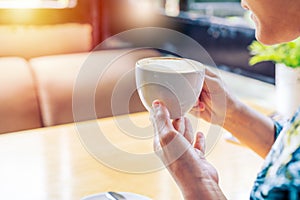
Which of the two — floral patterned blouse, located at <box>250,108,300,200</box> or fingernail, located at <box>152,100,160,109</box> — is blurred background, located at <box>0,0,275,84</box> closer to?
fingernail, located at <box>152,100,160,109</box>

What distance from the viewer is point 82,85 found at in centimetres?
186

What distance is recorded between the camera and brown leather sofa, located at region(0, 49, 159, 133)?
66.7 inches

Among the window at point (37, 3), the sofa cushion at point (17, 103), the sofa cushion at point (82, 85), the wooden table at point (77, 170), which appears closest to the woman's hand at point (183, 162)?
the wooden table at point (77, 170)

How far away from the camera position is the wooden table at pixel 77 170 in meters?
0.95

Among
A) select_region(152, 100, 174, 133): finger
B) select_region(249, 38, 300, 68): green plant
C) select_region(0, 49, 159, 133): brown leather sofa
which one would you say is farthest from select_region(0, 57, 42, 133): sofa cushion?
select_region(152, 100, 174, 133): finger

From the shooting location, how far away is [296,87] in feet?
4.44

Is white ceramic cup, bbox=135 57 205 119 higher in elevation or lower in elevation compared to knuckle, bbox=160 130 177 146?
higher

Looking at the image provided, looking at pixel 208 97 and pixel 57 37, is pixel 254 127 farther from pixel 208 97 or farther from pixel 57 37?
pixel 57 37

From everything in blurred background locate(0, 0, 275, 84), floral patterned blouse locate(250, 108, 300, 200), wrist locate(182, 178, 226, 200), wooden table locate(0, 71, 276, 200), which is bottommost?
blurred background locate(0, 0, 275, 84)

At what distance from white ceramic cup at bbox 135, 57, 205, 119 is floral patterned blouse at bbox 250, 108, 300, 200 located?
191 mm

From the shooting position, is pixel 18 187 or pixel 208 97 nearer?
pixel 18 187

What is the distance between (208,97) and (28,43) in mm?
1500

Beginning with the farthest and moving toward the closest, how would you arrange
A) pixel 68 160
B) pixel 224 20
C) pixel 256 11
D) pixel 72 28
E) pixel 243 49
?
pixel 224 20 → pixel 243 49 → pixel 72 28 → pixel 68 160 → pixel 256 11

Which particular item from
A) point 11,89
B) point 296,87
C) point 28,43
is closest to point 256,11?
point 296,87
